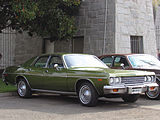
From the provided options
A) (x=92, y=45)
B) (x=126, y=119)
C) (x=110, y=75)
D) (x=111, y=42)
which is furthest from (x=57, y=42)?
(x=126, y=119)

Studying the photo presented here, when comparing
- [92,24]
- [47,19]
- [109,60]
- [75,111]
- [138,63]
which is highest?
[47,19]

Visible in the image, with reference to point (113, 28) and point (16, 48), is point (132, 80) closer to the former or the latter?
point (113, 28)

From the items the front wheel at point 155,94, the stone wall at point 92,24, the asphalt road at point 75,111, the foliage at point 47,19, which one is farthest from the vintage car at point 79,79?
the stone wall at point 92,24

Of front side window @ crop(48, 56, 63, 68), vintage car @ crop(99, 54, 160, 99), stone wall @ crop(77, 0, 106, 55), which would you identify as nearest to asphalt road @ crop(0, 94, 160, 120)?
vintage car @ crop(99, 54, 160, 99)

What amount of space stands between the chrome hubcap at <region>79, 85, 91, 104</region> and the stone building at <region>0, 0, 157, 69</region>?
837 cm

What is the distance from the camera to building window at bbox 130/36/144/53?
17.5 metres

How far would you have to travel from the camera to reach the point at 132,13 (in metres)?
17.2

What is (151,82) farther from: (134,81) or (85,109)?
(85,109)

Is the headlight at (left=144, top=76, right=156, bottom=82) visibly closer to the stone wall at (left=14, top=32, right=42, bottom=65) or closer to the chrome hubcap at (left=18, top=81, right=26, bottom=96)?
the chrome hubcap at (left=18, top=81, right=26, bottom=96)

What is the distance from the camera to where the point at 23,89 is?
404 inches

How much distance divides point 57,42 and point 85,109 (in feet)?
38.9

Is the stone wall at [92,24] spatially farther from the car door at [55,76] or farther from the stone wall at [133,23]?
the car door at [55,76]

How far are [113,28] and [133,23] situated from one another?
4.47ft

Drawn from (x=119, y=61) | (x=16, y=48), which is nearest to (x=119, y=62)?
(x=119, y=61)
